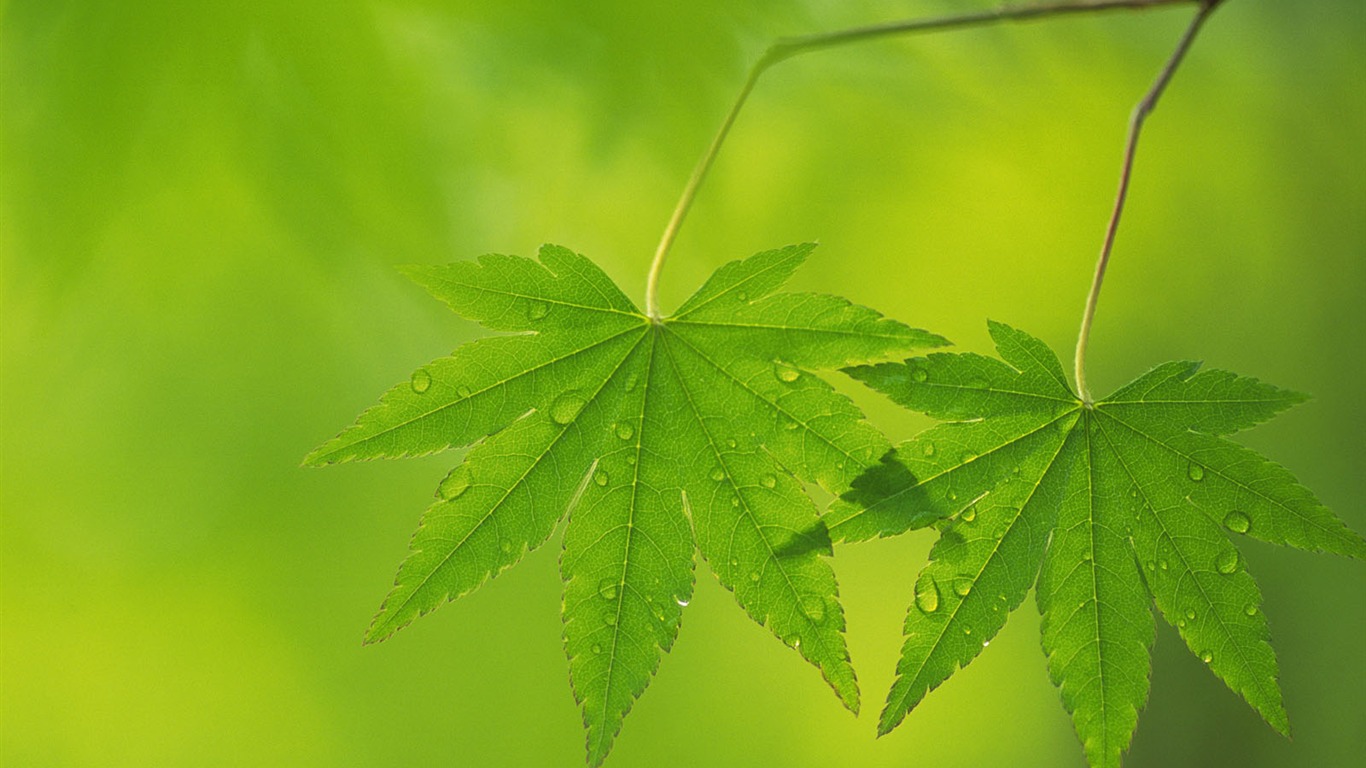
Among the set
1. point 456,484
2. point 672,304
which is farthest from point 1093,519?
point 672,304

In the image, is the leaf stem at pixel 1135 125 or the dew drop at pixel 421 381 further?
the dew drop at pixel 421 381

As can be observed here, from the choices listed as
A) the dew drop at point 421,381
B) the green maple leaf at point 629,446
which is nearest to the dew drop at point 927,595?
the green maple leaf at point 629,446

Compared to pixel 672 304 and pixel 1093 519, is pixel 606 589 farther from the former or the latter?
pixel 672 304

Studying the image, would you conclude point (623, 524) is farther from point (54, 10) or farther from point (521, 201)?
point (521, 201)

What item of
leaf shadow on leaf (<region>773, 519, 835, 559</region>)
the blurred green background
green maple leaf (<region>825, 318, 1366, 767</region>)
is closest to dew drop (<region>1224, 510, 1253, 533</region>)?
green maple leaf (<region>825, 318, 1366, 767</region>)

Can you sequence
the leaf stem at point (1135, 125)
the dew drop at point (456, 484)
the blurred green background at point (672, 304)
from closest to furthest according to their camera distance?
the leaf stem at point (1135, 125) < the dew drop at point (456, 484) < the blurred green background at point (672, 304)

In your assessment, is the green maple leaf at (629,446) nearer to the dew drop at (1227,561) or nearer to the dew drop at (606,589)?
the dew drop at (606,589)

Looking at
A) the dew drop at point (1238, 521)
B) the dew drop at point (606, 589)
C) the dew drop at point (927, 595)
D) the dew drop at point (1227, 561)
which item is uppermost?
the dew drop at point (1238, 521)
